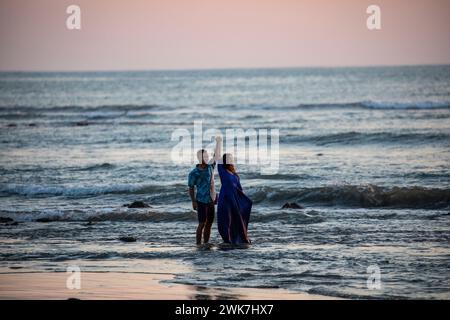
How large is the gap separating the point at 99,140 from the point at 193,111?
62.9ft

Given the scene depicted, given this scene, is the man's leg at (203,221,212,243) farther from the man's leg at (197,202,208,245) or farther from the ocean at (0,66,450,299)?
the ocean at (0,66,450,299)

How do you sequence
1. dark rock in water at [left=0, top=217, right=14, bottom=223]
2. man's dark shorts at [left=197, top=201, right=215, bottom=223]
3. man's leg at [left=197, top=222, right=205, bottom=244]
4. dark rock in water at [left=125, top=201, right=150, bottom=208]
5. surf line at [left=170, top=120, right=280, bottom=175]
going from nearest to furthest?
man's dark shorts at [left=197, top=201, right=215, bottom=223] < man's leg at [left=197, top=222, right=205, bottom=244] < dark rock in water at [left=0, top=217, right=14, bottom=223] < dark rock in water at [left=125, top=201, right=150, bottom=208] < surf line at [left=170, top=120, right=280, bottom=175]

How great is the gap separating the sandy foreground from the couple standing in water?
2000 mm

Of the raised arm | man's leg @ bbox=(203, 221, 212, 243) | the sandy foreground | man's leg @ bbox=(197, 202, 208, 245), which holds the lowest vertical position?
the sandy foreground

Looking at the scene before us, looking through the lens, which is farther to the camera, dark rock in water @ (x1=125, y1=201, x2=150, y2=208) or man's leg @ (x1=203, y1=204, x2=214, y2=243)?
dark rock in water @ (x1=125, y1=201, x2=150, y2=208)

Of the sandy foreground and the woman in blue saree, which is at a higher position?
the woman in blue saree

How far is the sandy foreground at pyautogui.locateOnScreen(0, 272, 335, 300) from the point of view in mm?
8984

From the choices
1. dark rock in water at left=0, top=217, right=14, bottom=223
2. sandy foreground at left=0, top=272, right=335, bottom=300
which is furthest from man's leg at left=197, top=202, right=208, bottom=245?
dark rock in water at left=0, top=217, right=14, bottom=223

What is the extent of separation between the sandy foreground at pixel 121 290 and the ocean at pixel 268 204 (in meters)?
0.33

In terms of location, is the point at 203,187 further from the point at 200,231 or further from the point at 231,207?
the point at 200,231

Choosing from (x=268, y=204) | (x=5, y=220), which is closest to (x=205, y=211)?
(x=5, y=220)

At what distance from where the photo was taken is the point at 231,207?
39.3 ft

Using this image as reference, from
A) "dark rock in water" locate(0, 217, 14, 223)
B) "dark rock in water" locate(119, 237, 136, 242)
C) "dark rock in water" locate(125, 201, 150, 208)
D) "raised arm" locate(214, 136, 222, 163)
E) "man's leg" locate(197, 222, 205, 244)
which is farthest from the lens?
"dark rock in water" locate(125, 201, 150, 208)
